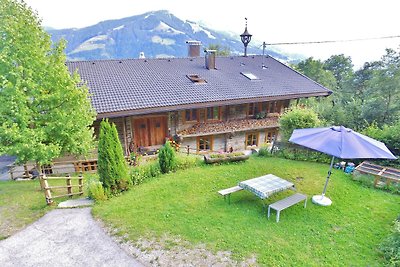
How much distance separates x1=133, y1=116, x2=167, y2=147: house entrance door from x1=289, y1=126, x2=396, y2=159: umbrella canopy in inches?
369

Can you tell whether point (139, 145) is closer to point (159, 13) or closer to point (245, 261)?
point (245, 261)

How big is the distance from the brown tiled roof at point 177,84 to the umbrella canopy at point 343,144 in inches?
333

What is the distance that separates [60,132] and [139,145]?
7025 millimetres

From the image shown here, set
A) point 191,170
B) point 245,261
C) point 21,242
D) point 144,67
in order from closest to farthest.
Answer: point 245,261 < point 21,242 < point 191,170 < point 144,67

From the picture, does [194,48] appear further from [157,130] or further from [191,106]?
[157,130]

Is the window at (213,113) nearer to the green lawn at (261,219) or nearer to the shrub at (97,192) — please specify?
the green lawn at (261,219)

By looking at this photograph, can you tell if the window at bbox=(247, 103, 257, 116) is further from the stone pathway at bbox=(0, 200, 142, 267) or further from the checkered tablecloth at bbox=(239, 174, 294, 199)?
the stone pathway at bbox=(0, 200, 142, 267)

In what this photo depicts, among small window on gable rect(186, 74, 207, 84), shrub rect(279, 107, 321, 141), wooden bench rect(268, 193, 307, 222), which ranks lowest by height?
wooden bench rect(268, 193, 307, 222)

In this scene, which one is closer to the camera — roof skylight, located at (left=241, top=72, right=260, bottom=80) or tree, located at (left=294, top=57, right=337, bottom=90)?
roof skylight, located at (left=241, top=72, right=260, bottom=80)

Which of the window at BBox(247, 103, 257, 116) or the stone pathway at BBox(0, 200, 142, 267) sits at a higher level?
the window at BBox(247, 103, 257, 116)

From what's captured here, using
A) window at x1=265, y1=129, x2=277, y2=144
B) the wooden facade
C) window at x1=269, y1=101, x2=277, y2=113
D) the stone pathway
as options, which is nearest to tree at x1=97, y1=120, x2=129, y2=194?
the stone pathway

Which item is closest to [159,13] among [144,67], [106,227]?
[144,67]

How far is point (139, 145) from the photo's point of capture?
49.7ft

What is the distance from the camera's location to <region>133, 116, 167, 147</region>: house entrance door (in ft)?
49.1
